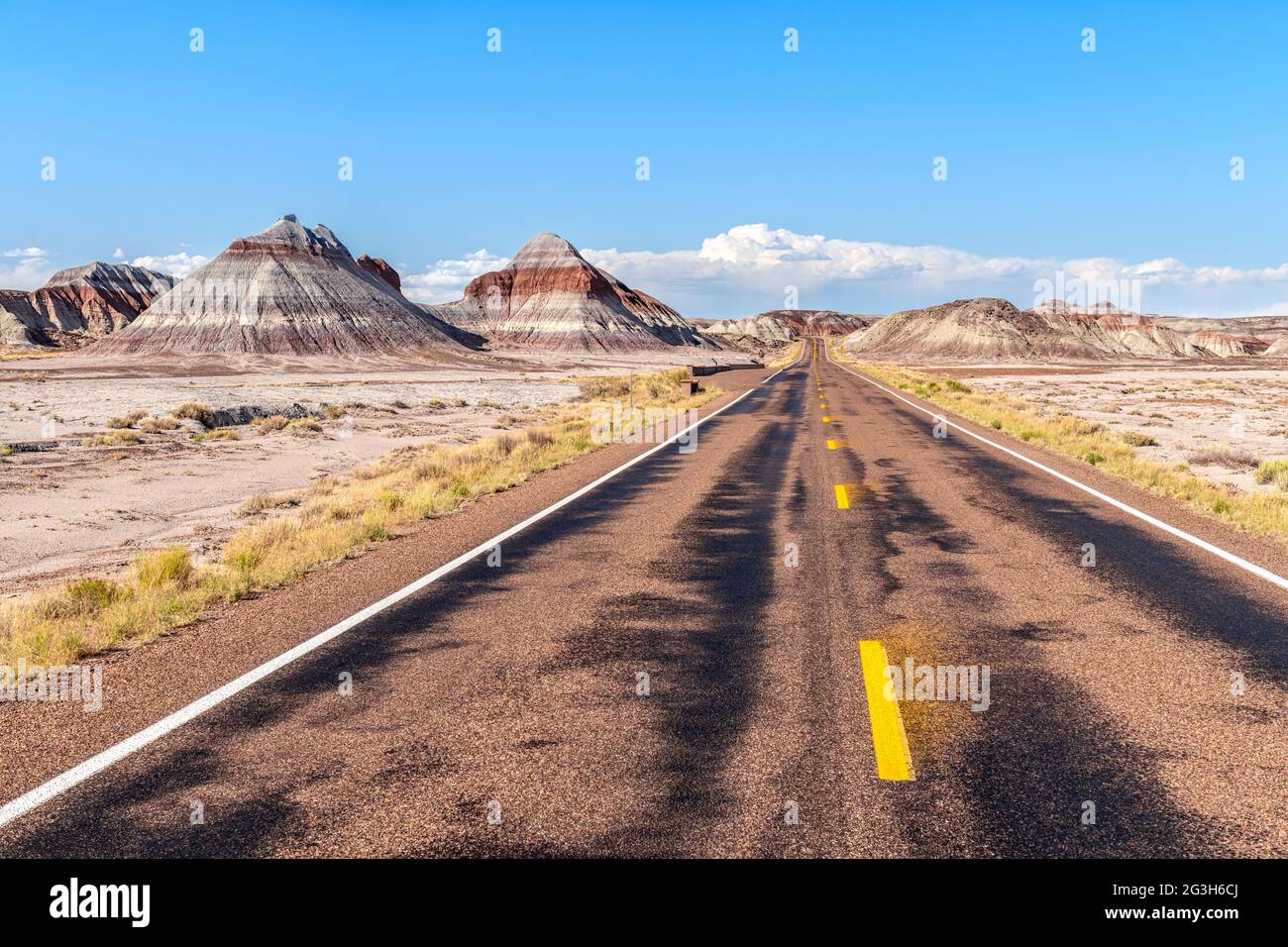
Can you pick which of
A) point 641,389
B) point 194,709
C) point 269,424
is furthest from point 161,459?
point 641,389

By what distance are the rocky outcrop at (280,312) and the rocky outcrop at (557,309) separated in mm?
29847

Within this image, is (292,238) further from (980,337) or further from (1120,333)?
(1120,333)

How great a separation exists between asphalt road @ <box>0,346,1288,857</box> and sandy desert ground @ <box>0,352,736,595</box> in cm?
625

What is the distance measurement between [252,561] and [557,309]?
528 ft

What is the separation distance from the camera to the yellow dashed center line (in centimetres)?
439

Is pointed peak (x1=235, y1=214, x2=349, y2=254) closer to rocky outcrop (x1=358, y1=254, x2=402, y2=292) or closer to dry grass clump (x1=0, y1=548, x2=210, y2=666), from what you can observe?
rocky outcrop (x1=358, y1=254, x2=402, y2=292)

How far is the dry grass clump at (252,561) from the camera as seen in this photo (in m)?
6.89
